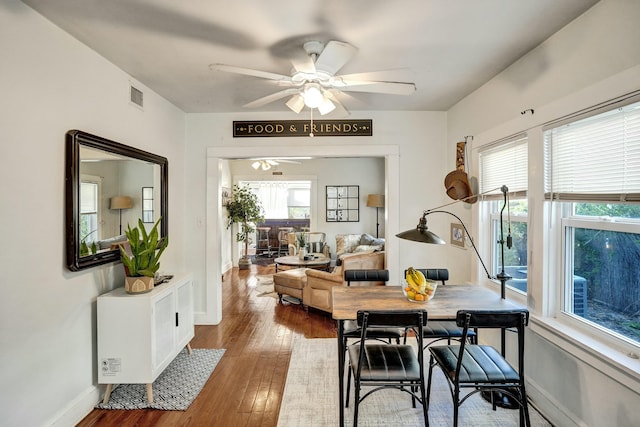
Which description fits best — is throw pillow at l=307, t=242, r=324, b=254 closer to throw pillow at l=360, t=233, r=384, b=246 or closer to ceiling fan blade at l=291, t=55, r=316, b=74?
throw pillow at l=360, t=233, r=384, b=246

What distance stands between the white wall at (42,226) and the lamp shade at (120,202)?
482 mm

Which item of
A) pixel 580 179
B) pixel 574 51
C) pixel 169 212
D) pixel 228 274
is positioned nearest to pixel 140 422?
pixel 169 212

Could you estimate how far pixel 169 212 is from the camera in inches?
139

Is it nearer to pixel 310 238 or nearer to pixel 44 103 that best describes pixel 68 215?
pixel 44 103

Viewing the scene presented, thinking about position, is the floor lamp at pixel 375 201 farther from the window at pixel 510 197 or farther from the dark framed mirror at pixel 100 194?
the dark framed mirror at pixel 100 194

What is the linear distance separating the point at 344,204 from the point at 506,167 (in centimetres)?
498

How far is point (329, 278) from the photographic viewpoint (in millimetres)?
4066

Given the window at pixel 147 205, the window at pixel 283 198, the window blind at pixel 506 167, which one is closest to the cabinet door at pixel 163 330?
the window at pixel 147 205

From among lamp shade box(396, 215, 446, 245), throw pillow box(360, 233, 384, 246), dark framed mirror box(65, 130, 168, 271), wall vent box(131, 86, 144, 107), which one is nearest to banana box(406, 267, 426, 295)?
lamp shade box(396, 215, 446, 245)

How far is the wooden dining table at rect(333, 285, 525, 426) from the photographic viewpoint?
2.05 m

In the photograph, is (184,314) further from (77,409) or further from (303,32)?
(303,32)

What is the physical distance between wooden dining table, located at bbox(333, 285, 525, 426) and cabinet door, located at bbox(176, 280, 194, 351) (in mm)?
1451

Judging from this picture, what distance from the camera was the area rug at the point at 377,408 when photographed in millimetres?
2156

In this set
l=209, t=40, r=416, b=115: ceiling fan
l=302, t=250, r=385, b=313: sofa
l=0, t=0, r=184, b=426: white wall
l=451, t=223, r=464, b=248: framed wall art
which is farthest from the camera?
l=302, t=250, r=385, b=313: sofa
